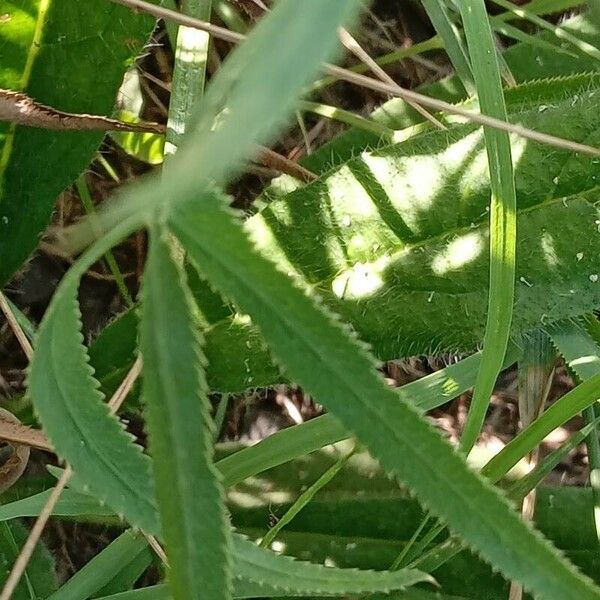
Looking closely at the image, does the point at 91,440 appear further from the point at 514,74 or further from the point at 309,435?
the point at 514,74

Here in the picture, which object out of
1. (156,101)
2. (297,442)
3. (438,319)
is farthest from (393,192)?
(156,101)

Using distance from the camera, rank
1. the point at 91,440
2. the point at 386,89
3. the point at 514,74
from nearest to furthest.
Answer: the point at 91,440, the point at 386,89, the point at 514,74

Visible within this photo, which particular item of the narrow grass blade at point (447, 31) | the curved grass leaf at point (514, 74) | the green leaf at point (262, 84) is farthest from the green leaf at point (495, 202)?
the green leaf at point (262, 84)

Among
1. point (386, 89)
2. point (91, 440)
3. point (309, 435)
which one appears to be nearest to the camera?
point (91, 440)

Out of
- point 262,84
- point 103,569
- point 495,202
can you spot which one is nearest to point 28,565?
point 103,569

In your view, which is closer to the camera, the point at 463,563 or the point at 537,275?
the point at 537,275

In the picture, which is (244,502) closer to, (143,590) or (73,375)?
(143,590)

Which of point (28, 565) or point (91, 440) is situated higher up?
point (91, 440)
